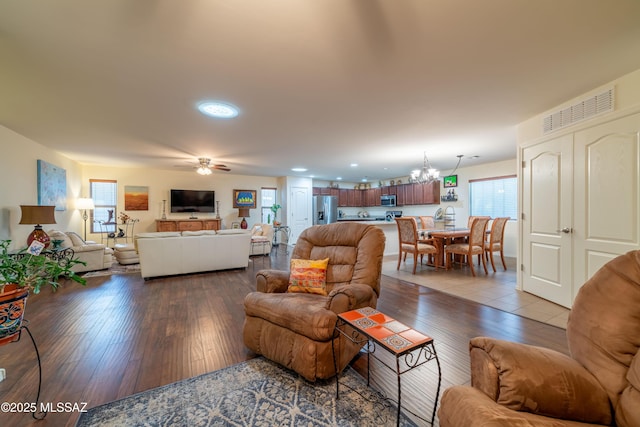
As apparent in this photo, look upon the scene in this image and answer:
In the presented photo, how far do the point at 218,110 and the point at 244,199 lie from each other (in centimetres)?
531

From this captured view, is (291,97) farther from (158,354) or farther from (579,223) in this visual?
(579,223)

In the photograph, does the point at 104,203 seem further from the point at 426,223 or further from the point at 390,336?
the point at 426,223

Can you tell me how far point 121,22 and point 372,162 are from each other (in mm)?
4960

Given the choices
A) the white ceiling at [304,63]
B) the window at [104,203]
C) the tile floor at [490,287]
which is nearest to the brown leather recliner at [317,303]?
the white ceiling at [304,63]

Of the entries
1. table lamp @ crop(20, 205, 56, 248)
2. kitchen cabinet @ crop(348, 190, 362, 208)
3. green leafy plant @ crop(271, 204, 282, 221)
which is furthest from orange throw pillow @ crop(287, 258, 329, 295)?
kitchen cabinet @ crop(348, 190, 362, 208)

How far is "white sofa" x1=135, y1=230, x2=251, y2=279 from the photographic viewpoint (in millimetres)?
4082

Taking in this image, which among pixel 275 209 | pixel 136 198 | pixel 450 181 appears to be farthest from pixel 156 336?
pixel 450 181

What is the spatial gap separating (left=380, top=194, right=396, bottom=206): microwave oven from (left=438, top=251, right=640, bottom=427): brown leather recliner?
7321mm

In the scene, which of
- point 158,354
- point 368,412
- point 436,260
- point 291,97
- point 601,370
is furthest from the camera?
point 436,260

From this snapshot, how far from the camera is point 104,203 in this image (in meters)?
6.43

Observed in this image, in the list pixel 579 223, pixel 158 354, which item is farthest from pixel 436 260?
pixel 158 354

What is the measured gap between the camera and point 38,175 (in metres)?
Answer: 4.18

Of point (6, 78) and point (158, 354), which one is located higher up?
point (6, 78)

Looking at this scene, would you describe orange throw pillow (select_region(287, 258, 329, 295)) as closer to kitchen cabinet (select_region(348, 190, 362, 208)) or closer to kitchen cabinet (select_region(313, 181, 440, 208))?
kitchen cabinet (select_region(313, 181, 440, 208))
